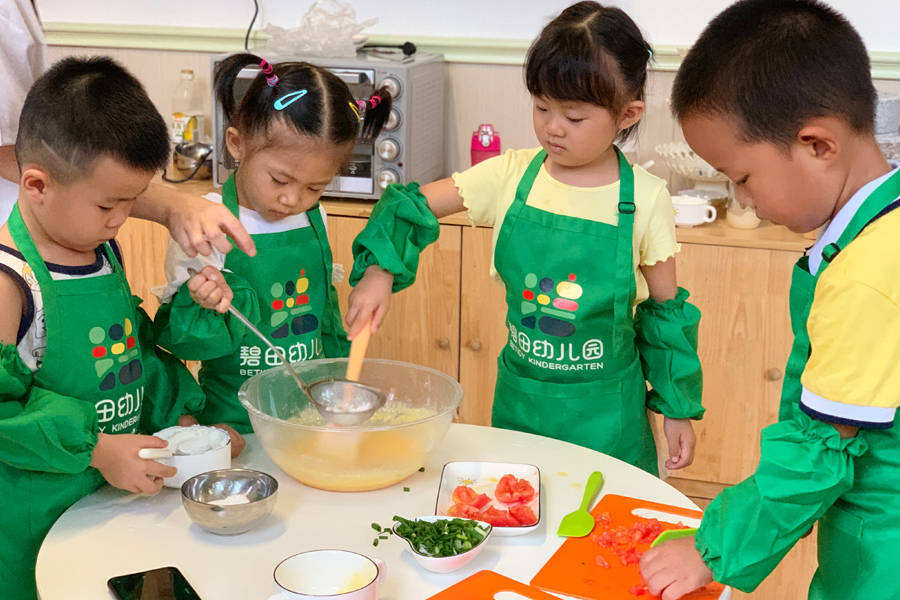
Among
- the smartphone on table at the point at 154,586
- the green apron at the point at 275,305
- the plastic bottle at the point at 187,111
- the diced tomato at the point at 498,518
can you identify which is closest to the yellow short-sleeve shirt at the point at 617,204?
the green apron at the point at 275,305

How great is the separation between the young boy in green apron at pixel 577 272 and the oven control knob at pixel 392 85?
0.89 meters

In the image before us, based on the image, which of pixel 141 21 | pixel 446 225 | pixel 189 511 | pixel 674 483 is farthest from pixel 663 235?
pixel 141 21

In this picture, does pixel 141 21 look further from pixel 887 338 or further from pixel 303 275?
pixel 887 338

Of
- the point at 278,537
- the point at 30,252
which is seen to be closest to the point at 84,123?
the point at 30,252

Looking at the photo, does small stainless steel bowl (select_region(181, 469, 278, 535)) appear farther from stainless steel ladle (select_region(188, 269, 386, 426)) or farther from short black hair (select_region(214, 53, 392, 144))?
short black hair (select_region(214, 53, 392, 144))

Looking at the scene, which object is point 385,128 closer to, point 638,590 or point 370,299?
point 370,299

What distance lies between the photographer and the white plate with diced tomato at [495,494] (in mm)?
1247

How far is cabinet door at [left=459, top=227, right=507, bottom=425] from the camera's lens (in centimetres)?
262

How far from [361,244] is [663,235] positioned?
50 centimetres

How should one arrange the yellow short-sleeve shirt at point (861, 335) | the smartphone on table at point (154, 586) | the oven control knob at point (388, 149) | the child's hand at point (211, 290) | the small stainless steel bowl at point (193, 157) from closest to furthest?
the yellow short-sleeve shirt at point (861, 335) → the smartphone on table at point (154, 586) → the child's hand at point (211, 290) → the oven control knob at point (388, 149) → the small stainless steel bowl at point (193, 157)

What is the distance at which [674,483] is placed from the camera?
107 inches

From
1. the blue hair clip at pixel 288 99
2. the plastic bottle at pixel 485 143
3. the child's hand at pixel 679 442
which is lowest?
the child's hand at pixel 679 442

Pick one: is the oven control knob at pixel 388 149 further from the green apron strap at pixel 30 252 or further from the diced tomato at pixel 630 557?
the diced tomato at pixel 630 557

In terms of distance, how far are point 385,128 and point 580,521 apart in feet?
5.04
